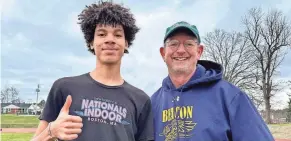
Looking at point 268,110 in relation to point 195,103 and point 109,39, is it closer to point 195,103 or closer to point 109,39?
point 195,103

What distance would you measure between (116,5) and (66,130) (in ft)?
4.05

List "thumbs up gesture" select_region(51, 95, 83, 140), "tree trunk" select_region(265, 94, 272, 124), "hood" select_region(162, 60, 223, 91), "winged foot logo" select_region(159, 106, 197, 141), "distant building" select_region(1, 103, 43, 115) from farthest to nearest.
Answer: "distant building" select_region(1, 103, 43, 115), "tree trunk" select_region(265, 94, 272, 124), "hood" select_region(162, 60, 223, 91), "winged foot logo" select_region(159, 106, 197, 141), "thumbs up gesture" select_region(51, 95, 83, 140)

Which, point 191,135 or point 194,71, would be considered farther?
point 194,71

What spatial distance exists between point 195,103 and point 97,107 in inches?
36.9

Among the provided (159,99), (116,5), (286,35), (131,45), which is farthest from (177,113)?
(286,35)

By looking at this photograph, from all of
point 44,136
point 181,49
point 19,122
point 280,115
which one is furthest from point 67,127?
point 280,115

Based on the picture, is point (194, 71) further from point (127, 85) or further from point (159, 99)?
point (127, 85)

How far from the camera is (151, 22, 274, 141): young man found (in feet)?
10.3

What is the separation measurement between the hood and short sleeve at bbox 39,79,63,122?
3.83ft

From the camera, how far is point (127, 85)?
3018 mm

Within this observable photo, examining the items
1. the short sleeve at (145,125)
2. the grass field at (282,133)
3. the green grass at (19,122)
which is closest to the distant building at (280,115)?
the grass field at (282,133)

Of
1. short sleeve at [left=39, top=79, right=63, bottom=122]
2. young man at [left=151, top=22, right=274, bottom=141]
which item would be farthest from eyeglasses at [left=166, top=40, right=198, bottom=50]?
short sleeve at [left=39, top=79, right=63, bottom=122]

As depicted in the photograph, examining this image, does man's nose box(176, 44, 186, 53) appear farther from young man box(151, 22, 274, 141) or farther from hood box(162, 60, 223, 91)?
hood box(162, 60, 223, 91)

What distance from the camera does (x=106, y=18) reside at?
9.93 feet
